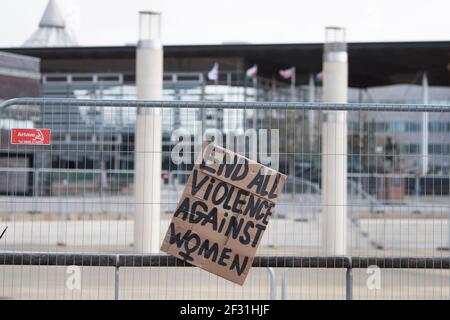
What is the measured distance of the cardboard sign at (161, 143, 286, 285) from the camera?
6.76 m

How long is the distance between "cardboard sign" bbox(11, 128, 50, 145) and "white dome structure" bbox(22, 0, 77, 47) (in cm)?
2631

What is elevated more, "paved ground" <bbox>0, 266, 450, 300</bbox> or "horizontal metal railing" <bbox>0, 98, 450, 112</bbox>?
"horizontal metal railing" <bbox>0, 98, 450, 112</bbox>

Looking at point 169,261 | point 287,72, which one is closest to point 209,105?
point 169,261

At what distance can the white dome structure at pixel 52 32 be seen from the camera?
33.4 m

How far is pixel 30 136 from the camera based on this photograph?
6973mm

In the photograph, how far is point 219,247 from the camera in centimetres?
686

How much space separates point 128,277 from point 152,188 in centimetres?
134

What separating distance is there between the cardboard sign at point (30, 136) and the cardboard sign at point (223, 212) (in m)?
A: 1.31

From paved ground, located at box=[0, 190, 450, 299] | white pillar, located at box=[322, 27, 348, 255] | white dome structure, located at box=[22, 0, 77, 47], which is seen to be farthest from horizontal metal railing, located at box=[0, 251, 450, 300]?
white dome structure, located at box=[22, 0, 77, 47]

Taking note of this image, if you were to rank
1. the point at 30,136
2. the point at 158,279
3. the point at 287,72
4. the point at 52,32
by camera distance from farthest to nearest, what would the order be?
the point at 287,72 < the point at 52,32 < the point at 158,279 < the point at 30,136

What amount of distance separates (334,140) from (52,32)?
2817 centimetres

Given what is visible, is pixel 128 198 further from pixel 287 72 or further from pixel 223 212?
pixel 287 72

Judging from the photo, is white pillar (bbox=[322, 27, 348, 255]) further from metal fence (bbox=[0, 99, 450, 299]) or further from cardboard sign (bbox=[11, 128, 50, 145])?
cardboard sign (bbox=[11, 128, 50, 145])
